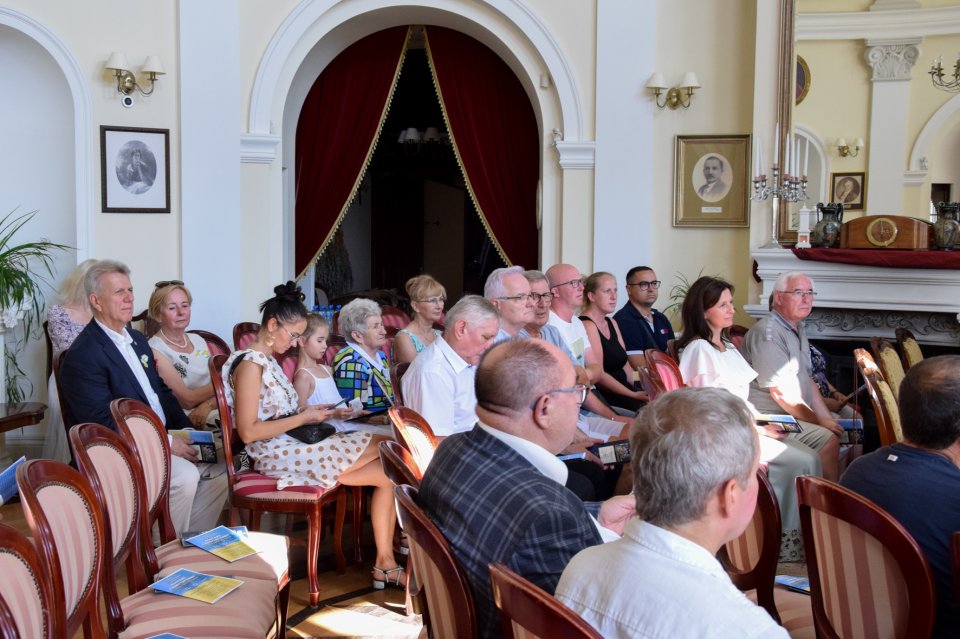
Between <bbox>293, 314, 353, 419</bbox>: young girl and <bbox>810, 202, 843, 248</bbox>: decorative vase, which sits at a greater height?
<bbox>810, 202, 843, 248</bbox>: decorative vase

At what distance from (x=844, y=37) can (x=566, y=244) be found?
2448 millimetres

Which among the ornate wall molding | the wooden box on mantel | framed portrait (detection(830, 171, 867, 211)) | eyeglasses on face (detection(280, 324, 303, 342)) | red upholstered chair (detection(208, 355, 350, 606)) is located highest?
the ornate wall molding

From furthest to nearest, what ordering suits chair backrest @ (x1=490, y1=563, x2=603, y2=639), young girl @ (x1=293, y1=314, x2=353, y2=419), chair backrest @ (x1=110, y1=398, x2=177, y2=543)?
young girl @ (x1=293, y1=314, x2=353, y2=419), chair backrest @ (x1=110, y1=398, x2=177, y2=543), chair backrest @ (x1=490, y1=563, x2=603, y2=639)

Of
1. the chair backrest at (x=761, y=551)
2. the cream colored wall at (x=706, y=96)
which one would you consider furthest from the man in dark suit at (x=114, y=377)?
the cream colored wall at (x=706, y=96)

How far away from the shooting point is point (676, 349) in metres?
4.56

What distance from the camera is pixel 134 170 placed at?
615cm

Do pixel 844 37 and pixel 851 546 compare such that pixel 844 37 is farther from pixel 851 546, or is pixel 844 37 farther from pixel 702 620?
pixel 702 620

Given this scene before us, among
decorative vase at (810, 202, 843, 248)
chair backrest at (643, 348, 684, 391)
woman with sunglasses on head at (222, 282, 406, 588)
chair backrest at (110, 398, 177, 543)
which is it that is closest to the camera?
chair backrest at (110, 398, 177, 543)

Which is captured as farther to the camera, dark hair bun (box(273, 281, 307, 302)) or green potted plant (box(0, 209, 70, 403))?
green potted plant (box(0, 209, 70, 403))

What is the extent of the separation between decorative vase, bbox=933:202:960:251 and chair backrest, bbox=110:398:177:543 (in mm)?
5206

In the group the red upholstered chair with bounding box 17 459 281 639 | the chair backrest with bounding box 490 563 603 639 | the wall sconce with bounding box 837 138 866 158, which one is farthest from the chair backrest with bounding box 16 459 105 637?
the wall sconce with bounding box 837 138 866 158

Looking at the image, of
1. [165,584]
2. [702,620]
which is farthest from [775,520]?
Answer: [165,584]

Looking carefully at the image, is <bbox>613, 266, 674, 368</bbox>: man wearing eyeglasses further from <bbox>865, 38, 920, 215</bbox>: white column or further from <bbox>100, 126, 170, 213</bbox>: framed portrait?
<bbox>100, 126, 170, 213</bbox>: framed portrait

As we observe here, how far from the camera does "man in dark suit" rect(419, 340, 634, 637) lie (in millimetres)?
1712
